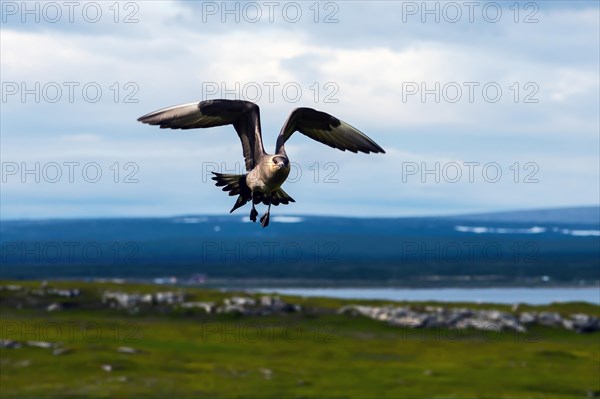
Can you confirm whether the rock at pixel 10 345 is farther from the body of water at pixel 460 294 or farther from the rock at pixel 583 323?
the body of water at pixel 460 294

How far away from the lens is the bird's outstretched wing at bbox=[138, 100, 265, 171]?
16.6 metres

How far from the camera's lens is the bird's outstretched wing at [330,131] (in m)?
17.6

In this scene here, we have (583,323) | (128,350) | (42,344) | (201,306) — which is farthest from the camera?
(201,306)

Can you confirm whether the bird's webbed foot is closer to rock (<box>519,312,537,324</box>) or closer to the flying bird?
the flying bird

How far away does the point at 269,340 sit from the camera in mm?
98562

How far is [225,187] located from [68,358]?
69.5 m

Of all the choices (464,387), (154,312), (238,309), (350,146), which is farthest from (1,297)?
(350,146)

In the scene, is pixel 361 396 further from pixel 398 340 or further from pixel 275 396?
pixel 398 340

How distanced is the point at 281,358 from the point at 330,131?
73.7 meters

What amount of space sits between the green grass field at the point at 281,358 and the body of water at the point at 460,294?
56499mm

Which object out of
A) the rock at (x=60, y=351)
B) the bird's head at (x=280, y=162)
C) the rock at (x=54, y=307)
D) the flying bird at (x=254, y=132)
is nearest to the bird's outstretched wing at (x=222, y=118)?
the flying bird at (x=254, y=132)

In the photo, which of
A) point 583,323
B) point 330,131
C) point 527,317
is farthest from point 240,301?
point 330,131

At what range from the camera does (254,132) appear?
Result: 663 inches

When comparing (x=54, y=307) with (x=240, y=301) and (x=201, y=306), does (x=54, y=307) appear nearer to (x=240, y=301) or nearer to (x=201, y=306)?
(x=201, y=306)
